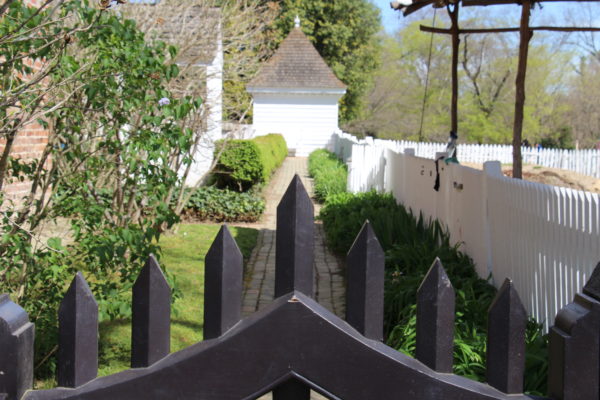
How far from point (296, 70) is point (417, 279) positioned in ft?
88.0

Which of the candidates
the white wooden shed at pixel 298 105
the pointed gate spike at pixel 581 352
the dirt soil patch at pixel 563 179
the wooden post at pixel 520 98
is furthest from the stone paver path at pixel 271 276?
the white wooden shed at pixel 298 105

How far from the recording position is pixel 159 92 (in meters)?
4.16

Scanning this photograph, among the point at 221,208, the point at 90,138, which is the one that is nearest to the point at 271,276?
the point at 90,138

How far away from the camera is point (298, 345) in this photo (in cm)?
135

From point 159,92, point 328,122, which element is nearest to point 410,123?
point 328,122

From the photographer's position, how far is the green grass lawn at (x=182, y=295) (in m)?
5.20

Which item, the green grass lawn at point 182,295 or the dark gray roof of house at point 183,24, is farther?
the dark gray roof of house at point 183,24

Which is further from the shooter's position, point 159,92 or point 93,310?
point 159,92

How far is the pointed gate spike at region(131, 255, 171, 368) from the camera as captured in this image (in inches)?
54.9

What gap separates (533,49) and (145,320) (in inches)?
1964

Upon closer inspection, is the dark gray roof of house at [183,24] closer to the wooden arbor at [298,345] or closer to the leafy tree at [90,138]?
the leafy tree at [90,138]

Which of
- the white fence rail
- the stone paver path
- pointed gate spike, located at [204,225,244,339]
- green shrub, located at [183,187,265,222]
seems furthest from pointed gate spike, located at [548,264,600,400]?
the white fence rail

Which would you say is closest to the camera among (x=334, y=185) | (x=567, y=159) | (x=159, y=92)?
(x=159, y=92)

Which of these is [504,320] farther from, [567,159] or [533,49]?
[533,49]
